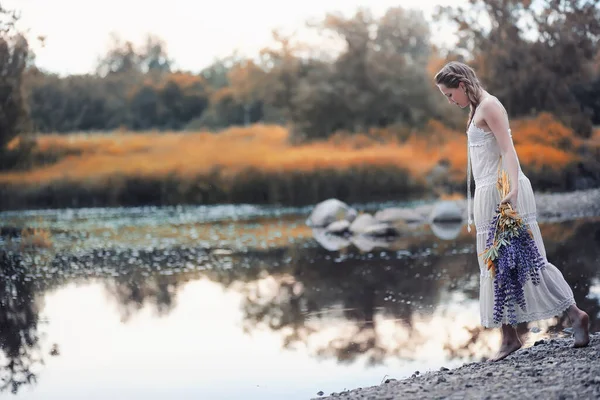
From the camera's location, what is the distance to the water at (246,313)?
5.28 meters

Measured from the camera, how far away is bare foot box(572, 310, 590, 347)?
14.3 ft

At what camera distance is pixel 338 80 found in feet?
80.2

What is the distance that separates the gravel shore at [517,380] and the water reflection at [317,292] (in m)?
0.71

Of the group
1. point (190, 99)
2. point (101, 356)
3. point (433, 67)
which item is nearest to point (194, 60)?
point (190, 99)

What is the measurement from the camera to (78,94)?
23.0 meters

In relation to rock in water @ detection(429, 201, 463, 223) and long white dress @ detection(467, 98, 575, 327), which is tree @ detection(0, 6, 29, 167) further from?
long white dress @ detection(467, 98, 575, 327)

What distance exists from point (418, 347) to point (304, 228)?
35.1 ft

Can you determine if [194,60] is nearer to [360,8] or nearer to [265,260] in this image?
[360,8]

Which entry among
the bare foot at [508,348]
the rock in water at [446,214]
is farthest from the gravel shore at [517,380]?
the rock in water at [446,214]

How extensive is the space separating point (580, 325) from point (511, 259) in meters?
0.50

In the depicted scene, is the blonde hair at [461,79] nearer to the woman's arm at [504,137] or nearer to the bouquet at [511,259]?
the woman's arm at [504,137]

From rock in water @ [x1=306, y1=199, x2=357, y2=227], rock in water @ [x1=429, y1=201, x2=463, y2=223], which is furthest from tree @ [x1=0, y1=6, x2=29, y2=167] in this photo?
rock in water @ [x1=429, y1=201, x2=463, y2=223]

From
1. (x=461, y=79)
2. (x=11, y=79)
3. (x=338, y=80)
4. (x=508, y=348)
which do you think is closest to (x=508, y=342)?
(x=508, y=348)

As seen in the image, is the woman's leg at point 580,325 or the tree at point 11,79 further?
the tree at point 11,79
